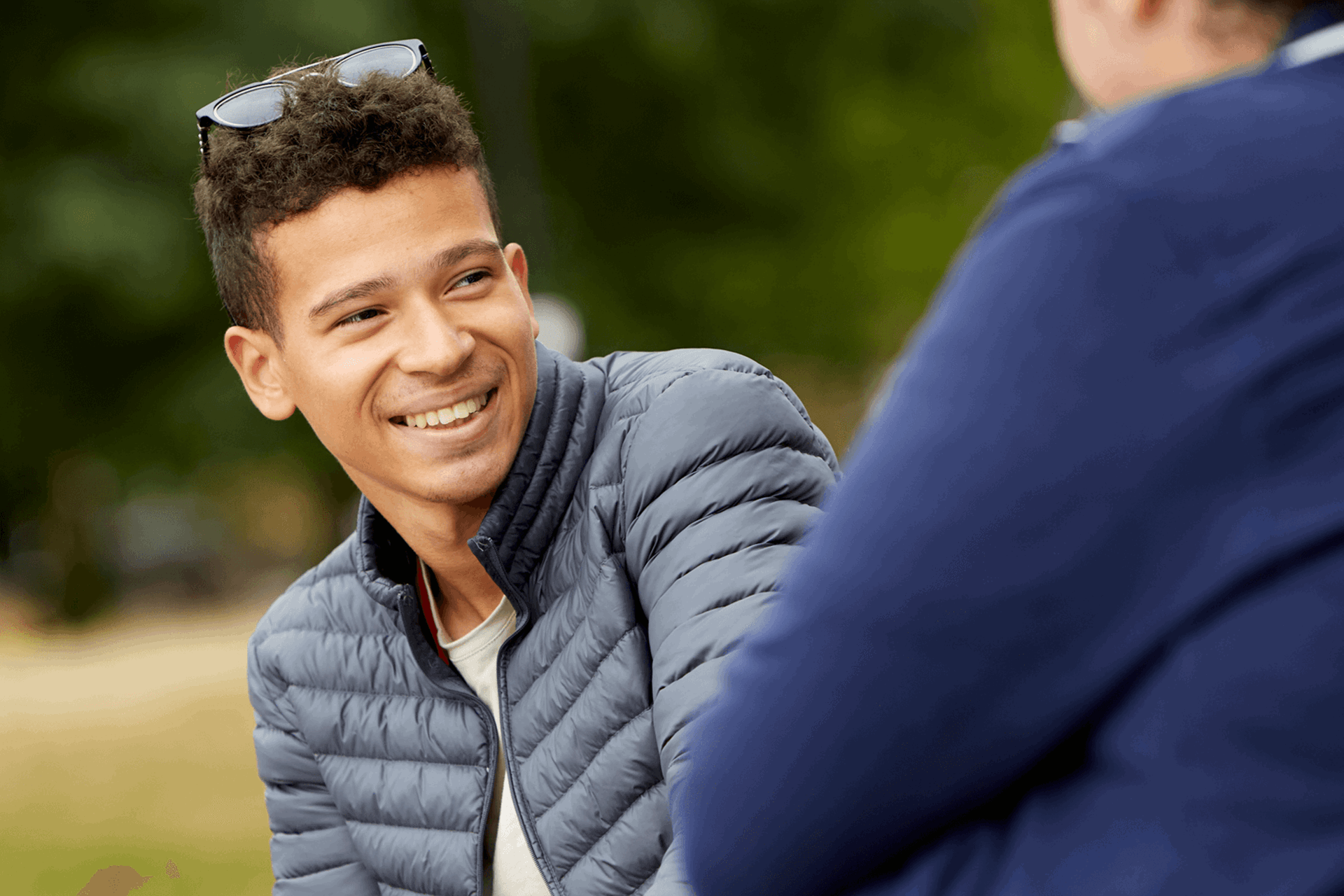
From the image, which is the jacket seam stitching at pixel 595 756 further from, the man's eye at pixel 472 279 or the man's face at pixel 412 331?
the man's eye at pixel 472 279

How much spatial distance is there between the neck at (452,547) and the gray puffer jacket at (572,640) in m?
0.08

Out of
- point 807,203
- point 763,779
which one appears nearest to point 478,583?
point 763,779

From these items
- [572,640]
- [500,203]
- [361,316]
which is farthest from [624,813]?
[500,203]

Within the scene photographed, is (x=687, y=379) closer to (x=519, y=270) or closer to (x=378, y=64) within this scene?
(x=519, y=270)

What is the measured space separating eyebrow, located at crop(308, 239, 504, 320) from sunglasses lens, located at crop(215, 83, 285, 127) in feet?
1.09

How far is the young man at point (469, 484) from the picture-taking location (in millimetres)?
1935

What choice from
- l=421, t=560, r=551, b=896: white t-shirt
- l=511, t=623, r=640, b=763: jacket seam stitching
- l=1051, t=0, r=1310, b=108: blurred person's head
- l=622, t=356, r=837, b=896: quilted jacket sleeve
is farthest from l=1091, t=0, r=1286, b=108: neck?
l=421, t=560, r=551, b=896: white t-shirt

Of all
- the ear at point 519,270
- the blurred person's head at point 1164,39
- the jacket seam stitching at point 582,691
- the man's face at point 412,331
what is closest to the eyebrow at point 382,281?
the man's face at point 412,331

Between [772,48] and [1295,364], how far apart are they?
958cm

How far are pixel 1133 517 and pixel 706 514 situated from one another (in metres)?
1.09

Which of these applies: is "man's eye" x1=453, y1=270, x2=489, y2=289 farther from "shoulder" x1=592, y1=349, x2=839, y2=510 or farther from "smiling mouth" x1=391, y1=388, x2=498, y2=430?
"shoulder" x1=592, y1=349, x2=839, y2=510

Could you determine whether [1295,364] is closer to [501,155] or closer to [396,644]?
[396,644]

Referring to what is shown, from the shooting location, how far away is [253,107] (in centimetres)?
218

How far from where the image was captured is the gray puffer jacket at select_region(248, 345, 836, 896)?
1830mm
